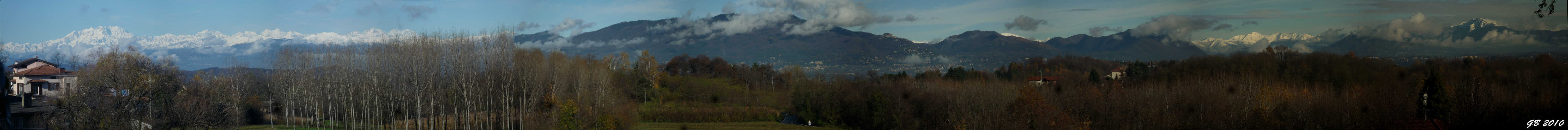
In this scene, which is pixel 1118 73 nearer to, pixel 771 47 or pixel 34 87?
pixel 34 87

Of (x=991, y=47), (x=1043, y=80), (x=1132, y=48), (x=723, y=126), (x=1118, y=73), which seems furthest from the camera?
(x=991, y=47)

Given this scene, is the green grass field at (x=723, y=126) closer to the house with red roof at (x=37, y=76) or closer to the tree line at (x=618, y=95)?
the tree line at (x=618, y=95)

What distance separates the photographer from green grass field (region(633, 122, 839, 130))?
136ft

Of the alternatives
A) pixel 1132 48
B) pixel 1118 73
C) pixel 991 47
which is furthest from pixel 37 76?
pixel 991 47

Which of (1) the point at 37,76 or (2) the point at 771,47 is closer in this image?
(1) the point at 37,76

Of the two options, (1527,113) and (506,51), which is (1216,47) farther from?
(506,51)

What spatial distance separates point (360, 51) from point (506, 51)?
6.41 meters

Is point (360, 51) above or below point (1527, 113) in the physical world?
above

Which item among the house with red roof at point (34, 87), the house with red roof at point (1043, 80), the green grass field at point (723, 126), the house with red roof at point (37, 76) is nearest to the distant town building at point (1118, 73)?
the house with red roof at point (1043, 80)

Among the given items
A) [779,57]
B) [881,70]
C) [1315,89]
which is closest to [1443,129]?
[1315,89]

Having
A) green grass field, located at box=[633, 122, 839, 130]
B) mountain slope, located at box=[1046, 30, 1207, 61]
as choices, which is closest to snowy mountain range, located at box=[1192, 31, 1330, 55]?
mountain slope, located at box=[1046, 30, 1207, 61]

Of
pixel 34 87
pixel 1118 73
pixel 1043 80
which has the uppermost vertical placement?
pixel 34 87

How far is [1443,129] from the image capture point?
68.5 feet

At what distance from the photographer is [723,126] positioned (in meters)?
42.8
